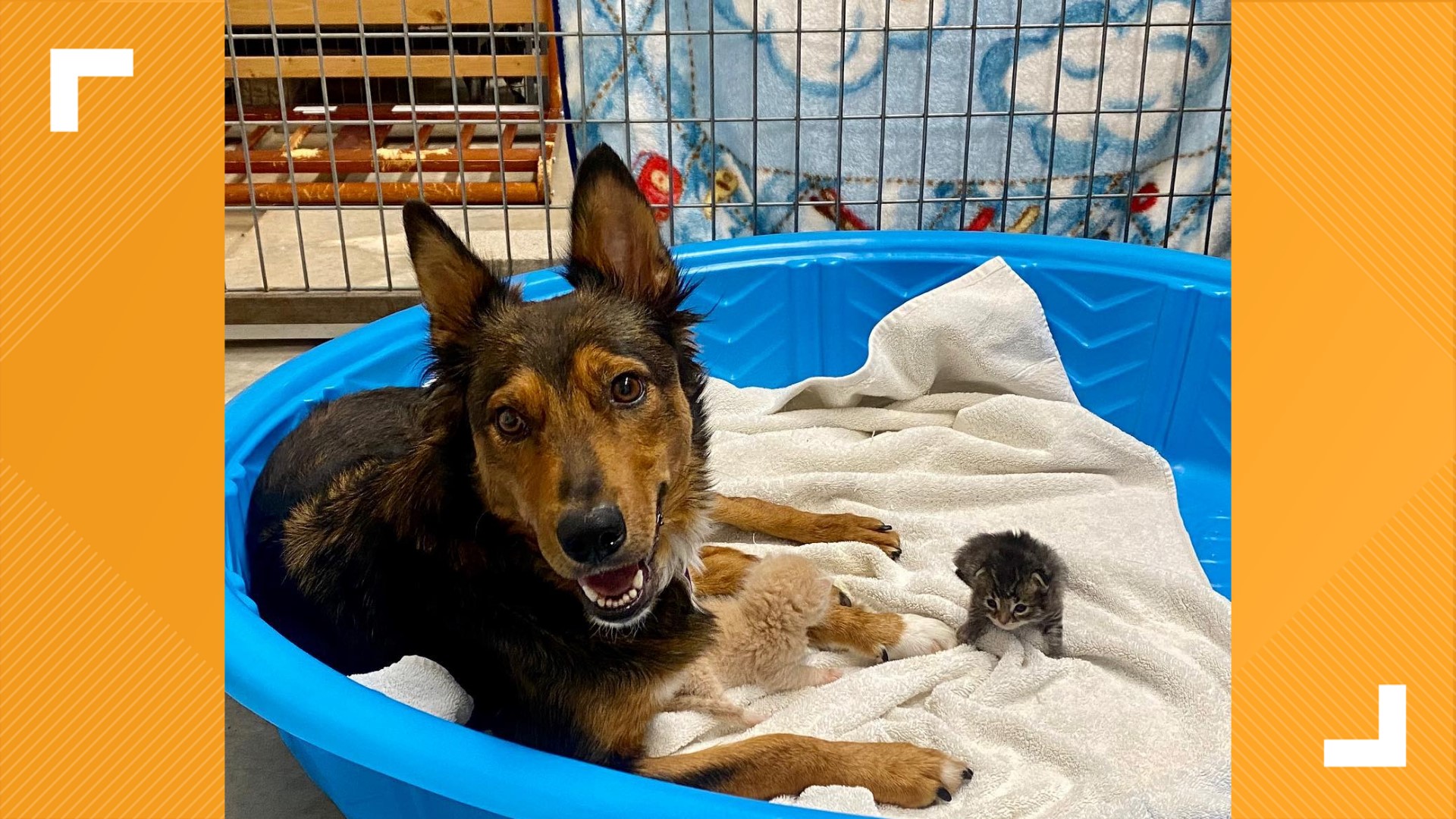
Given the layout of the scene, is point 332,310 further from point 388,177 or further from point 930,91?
point 930,91

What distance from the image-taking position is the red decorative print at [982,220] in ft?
13.7

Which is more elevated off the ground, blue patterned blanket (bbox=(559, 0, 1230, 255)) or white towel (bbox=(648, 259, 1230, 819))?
blue patterned blanket (bbox=(559, 0, 1230, 255))

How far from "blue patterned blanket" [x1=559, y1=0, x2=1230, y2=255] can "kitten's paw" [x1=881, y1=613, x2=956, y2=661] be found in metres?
1.61

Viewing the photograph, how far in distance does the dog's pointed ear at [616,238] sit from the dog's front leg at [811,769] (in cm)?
86

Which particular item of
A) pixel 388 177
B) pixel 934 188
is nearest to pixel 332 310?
pixel 388 177

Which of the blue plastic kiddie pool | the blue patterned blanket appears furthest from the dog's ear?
the blue patterned blanket

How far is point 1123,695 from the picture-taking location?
2453 mm

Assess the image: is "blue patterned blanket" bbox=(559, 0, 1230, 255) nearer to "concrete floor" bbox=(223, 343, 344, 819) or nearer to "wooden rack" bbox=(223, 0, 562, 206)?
"wooden rack" bbox=(223, 0, 562, 206)

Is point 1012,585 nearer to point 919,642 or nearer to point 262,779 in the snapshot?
point 919,642

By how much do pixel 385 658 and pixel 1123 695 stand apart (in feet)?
5.11

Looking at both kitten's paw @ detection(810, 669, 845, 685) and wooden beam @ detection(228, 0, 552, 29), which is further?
wooden beam @ detection(228, 0, 552, 29)

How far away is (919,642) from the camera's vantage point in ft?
8.54

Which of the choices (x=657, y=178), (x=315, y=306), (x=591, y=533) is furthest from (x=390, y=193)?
(x=591, y=533)

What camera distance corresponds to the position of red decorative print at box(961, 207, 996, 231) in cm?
418
